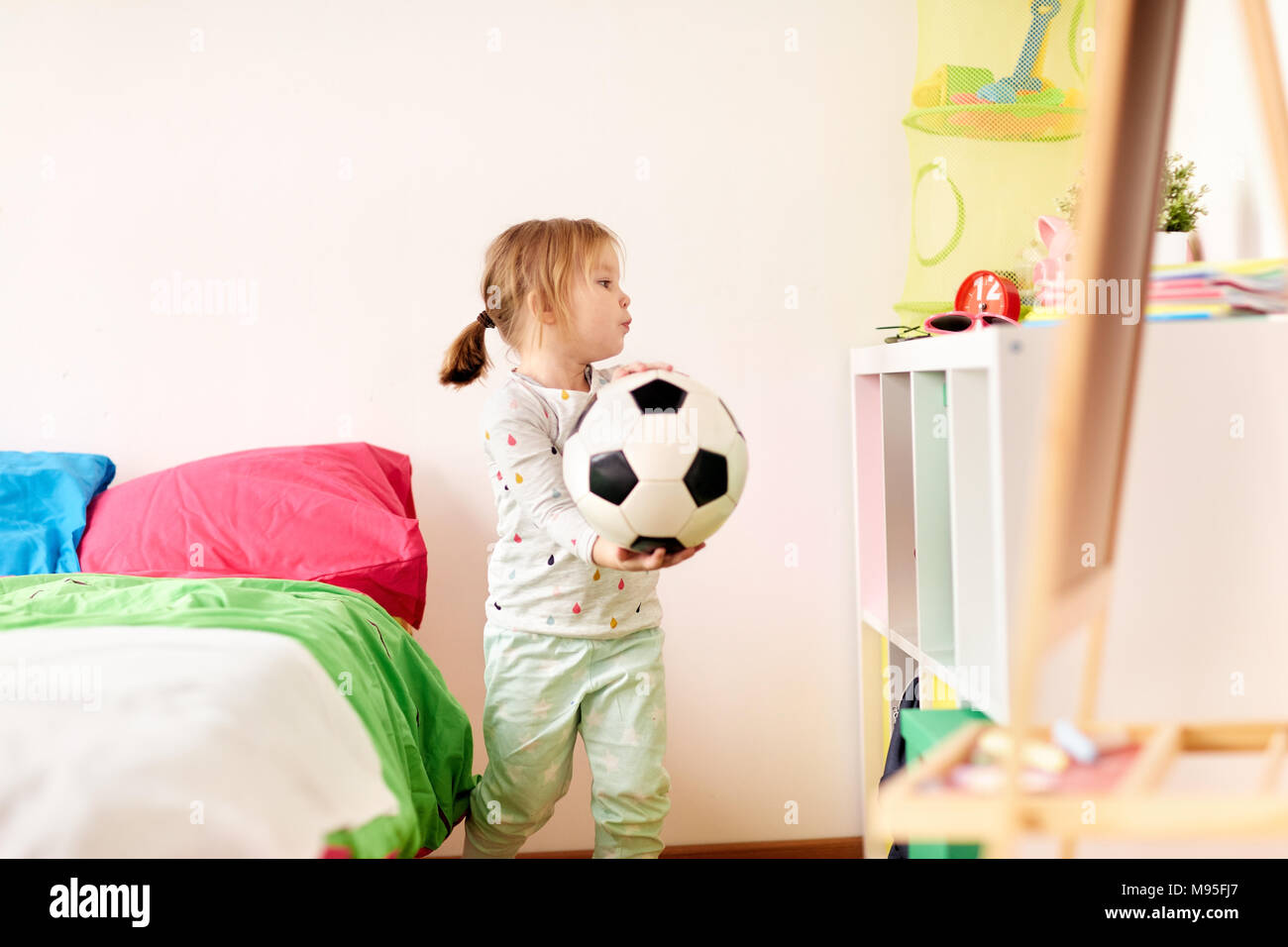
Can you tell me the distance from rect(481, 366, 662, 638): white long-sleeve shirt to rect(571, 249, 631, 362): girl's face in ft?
0.21

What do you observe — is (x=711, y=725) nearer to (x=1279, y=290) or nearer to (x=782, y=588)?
(x=782, y=588)

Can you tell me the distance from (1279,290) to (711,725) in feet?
4.21

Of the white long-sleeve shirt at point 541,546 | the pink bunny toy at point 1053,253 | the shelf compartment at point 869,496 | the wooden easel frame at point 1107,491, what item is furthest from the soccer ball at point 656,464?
the shelf compartment at point 869,496

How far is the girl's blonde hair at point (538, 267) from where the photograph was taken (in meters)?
1.45

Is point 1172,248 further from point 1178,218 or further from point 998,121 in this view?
point 998,121

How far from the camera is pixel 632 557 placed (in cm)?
121

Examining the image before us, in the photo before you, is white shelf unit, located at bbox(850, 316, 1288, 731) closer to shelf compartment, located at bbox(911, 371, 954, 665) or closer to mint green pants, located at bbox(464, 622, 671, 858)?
shelf compartment, located at bbox(911, 371, 954, 665)

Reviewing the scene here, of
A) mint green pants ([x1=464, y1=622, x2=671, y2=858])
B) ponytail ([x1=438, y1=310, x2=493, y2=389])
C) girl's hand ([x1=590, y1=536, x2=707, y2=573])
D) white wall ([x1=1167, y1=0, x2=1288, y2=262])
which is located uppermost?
white wall ([x1=1167, y1=0, x2=1288, y2=262])

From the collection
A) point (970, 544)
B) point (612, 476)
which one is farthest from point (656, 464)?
point (970, 544)

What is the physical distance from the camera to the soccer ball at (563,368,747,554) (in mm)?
1119

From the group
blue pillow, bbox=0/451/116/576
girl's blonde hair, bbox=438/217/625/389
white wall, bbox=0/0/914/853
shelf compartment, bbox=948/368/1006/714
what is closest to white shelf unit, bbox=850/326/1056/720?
shelf compartment, bbox=948/368/1006/714

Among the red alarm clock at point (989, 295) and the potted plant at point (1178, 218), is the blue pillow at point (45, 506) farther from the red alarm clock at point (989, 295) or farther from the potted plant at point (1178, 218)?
the potted plant at point (1178, 218)

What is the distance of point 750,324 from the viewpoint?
2031 millimetres
